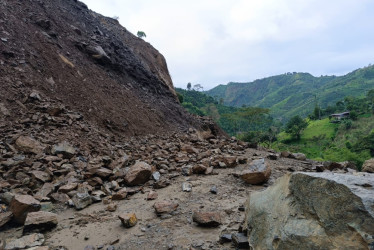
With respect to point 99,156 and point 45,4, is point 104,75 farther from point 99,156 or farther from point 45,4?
point 99,156

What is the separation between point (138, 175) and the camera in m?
5.44

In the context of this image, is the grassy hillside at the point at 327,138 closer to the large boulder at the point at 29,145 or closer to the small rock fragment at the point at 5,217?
the large boulder at the point at 29,145

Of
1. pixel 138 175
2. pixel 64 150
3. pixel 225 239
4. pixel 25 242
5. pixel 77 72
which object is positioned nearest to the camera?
pixel 225 239

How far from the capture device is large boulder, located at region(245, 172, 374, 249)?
1.85 meters

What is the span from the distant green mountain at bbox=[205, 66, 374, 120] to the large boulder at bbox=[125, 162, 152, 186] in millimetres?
69270

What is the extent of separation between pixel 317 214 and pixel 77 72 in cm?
1032

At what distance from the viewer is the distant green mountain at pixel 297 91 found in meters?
86.3

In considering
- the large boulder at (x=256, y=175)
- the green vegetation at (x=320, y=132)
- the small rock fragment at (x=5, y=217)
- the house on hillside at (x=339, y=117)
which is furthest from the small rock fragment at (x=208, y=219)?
the house on hillside at (x=339, y=117)

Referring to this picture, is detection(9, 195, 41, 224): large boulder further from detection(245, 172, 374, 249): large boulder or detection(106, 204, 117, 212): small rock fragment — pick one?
detection(245, 172, 374, 249): large boulder

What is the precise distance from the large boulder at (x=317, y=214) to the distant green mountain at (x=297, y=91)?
232ft

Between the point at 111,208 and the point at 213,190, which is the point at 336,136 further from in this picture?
the point at 111,208

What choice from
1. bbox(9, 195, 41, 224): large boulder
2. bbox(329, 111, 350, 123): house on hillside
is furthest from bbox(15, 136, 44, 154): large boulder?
bbox(329, 111, 350, 123): house on hillside

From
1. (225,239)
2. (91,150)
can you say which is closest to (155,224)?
(225,239)

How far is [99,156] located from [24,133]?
1.88 meters
